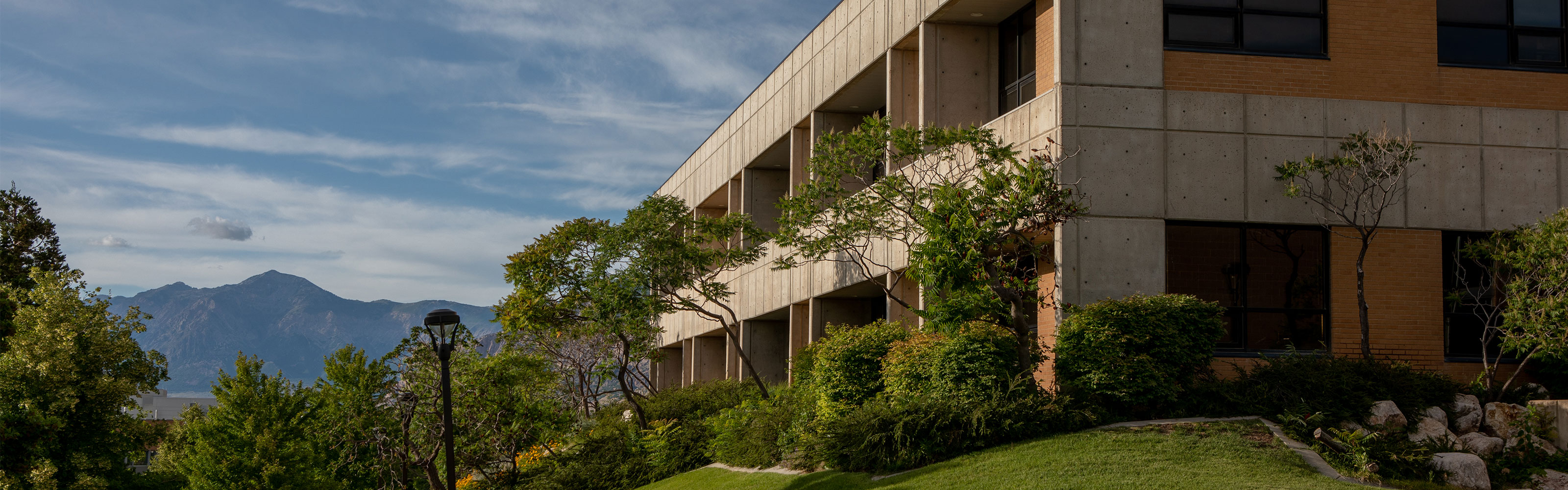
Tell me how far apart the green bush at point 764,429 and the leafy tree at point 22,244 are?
30.4 metres

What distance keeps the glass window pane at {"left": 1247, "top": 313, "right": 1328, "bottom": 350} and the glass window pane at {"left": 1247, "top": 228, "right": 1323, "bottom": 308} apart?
6.6 inches

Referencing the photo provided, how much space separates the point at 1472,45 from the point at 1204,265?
20.8 feet

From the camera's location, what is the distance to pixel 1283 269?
18062mm

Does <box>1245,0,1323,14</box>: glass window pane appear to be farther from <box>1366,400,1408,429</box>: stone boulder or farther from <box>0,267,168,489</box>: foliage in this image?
<box>0,267,168,489</box>: foliage

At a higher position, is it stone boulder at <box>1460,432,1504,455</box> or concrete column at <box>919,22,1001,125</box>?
concrete column at <box>919,22,1001,125</box>

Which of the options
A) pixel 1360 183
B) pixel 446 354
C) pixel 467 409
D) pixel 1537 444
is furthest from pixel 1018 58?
pixel 467 409

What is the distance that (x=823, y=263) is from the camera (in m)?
26.8

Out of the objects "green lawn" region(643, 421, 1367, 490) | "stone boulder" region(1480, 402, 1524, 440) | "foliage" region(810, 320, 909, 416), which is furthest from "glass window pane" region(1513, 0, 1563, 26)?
"foliage" region(810, 320, 909, 416)

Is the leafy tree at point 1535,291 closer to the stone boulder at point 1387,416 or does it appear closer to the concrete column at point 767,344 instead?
the stone boulder at point 1387,416

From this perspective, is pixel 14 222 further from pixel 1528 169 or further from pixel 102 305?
pixel 1528 169

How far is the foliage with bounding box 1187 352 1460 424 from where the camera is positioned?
1491 centimetres

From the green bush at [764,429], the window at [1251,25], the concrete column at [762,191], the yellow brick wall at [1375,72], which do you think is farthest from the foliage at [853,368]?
the concrete column at [762,191]

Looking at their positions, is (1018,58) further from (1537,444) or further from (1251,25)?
(1537,444)

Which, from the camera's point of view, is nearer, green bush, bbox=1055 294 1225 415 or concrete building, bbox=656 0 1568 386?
green bush, bbox=1055 294 1225 415
